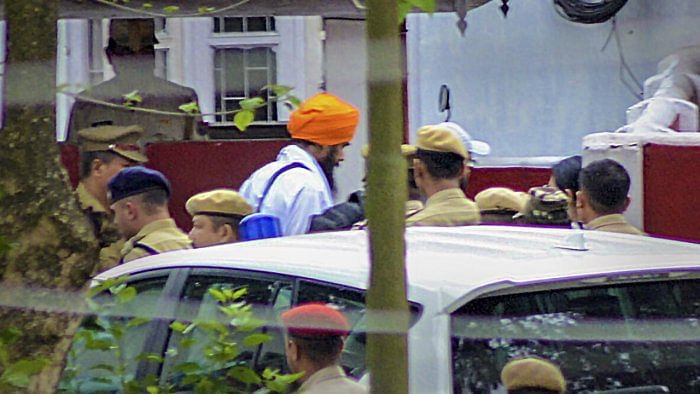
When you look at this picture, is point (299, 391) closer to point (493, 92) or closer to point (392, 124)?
point (392, 124)

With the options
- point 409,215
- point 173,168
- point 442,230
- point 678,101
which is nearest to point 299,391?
point 442,230

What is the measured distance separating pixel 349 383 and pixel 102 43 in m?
10.3

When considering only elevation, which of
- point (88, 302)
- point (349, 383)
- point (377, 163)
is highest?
point (377, 163)

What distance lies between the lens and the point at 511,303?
323cm

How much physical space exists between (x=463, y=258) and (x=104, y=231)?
232cm

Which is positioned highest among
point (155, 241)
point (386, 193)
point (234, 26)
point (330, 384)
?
point (234, 26)

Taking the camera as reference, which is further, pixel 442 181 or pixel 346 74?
pixel 346 74

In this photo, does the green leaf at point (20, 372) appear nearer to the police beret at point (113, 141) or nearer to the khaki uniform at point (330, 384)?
the khaki uniform at point (330, 384)

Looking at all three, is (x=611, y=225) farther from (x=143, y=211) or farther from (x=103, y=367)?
(x=103, y=367)

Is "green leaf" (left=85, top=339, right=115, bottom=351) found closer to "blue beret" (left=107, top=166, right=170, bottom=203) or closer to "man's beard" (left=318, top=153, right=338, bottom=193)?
"blue beret" (left=107, top=166, right=170, bottom=203)

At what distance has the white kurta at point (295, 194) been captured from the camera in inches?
233

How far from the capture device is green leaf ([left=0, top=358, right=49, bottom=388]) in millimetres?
2424

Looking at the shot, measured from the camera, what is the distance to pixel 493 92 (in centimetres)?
1107

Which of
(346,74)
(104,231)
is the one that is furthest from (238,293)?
(346,74)
